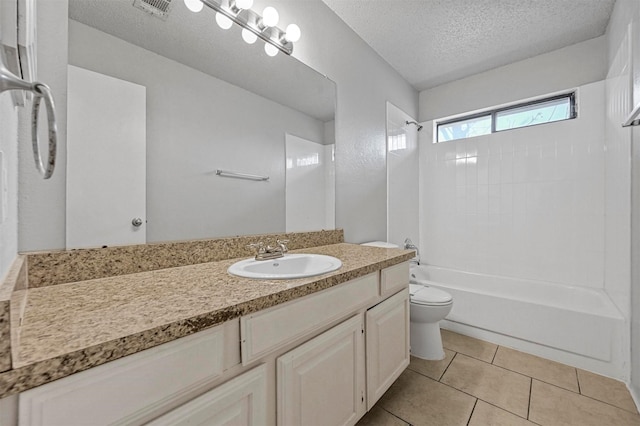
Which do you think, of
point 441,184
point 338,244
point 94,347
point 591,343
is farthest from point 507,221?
point 94,347

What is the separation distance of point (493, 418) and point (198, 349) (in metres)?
1.59

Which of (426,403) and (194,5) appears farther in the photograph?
(426,403)

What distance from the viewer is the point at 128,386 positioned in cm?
52

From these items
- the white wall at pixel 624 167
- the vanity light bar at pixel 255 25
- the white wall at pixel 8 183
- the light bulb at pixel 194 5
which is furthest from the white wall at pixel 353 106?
the white wall at pixel 624 167

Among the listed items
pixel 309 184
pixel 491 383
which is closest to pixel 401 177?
pixel 309 184

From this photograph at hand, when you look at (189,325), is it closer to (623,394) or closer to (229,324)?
(229,324)

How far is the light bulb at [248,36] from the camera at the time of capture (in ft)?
4.58

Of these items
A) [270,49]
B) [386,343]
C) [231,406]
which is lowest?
[386,343]

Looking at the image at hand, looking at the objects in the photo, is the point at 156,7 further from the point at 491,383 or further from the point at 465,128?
the point at 465,128

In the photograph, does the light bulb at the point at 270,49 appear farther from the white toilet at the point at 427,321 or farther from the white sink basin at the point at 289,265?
the white toilet at the point at 427,321

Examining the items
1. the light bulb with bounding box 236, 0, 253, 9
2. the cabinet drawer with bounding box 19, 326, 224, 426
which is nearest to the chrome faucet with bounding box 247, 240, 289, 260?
the cabinet drawer with bounding box 19, 326, 224, 426

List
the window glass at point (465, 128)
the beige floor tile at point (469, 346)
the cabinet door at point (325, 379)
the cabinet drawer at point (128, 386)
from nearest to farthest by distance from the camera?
1. the cabinet drawer at point (128, 386)
2. the cabinet door at point (325, 379)
3. the beige floor tile at point (469, 346)
4. the window glass at point (465, 128)

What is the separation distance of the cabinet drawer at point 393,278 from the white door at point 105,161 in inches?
41.9

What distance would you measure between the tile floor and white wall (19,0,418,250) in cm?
105
